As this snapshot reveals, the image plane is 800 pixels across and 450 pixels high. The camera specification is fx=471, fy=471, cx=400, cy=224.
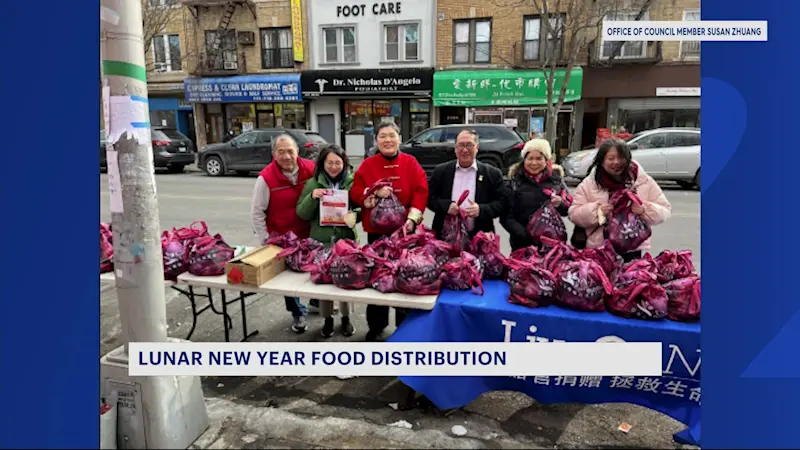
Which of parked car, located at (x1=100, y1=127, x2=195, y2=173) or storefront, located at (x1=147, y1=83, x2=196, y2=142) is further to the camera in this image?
storefront, located at (x1=147, y1=83, x2=196, y2=142)

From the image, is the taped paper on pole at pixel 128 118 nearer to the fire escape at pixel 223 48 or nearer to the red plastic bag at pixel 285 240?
the red plastic bag at pixel 285 240

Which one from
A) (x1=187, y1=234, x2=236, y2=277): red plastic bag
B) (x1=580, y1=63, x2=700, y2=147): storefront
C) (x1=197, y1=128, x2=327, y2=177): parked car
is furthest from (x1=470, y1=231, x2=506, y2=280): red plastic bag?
(x1=580, y1=63, x2=700, y2=147): storefront

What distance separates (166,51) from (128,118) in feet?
58.4

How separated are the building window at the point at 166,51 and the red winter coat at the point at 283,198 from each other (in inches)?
617

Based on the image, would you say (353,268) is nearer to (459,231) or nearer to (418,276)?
(418,276)

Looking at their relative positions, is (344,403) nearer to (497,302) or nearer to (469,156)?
(497,302)

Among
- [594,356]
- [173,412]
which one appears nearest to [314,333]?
[173,412]

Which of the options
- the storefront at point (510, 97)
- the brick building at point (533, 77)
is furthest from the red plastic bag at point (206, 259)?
the storefront at point (510, 97)

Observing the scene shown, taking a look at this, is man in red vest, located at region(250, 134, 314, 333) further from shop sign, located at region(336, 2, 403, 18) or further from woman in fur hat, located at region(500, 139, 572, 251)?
shop sign, located at region(336, 2, 403, 18)

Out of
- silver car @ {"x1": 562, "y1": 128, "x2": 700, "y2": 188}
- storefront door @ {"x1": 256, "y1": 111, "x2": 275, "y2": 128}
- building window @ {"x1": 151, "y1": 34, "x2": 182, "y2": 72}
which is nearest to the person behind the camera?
silver car @ {"x1": 562, "y1": 128, "x2": 700, "y2": 188}

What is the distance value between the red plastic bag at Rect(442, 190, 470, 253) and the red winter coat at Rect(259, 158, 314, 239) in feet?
3.52

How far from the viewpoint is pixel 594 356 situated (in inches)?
76.2

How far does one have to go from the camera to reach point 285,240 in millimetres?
3221

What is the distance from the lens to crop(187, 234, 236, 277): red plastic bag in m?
3.03
